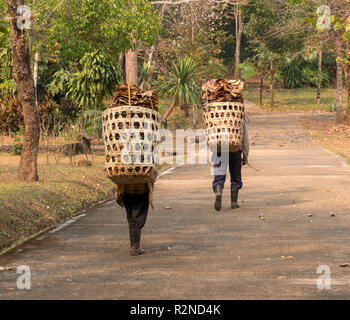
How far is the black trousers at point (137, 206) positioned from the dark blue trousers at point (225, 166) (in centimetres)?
346

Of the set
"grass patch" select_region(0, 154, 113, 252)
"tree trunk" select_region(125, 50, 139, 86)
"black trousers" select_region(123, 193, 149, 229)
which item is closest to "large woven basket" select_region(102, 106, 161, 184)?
"black trousers" select_region(123, 193, 149, 229)

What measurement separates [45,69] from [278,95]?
116 ft

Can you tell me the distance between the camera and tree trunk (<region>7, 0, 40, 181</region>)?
14250 millimetres

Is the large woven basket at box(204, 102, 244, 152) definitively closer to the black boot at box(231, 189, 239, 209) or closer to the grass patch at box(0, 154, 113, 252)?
the black boot at box(231, 189, 239, 209)

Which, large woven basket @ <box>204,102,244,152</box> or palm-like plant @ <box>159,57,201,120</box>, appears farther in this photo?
palm-like plant @ <box>159,57,201,120</box>

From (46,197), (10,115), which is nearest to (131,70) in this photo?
(10,115)

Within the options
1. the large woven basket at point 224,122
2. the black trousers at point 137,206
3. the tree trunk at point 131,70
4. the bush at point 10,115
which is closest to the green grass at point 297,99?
the tree trunk at point 131,70

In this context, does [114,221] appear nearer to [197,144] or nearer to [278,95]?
[197,144]

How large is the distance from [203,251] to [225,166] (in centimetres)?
352

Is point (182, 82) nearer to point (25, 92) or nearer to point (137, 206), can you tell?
point (25, 92)

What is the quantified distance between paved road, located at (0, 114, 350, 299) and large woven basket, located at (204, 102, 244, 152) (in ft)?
3.98

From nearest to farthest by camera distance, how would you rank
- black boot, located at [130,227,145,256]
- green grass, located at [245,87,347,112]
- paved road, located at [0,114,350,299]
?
paved road, located at [0,114,350,299] < black boot, located at [130,227,145,256] < green grass, located at [245,87,347,112]

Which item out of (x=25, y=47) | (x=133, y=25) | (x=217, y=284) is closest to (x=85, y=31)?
(x=133, y=25)
